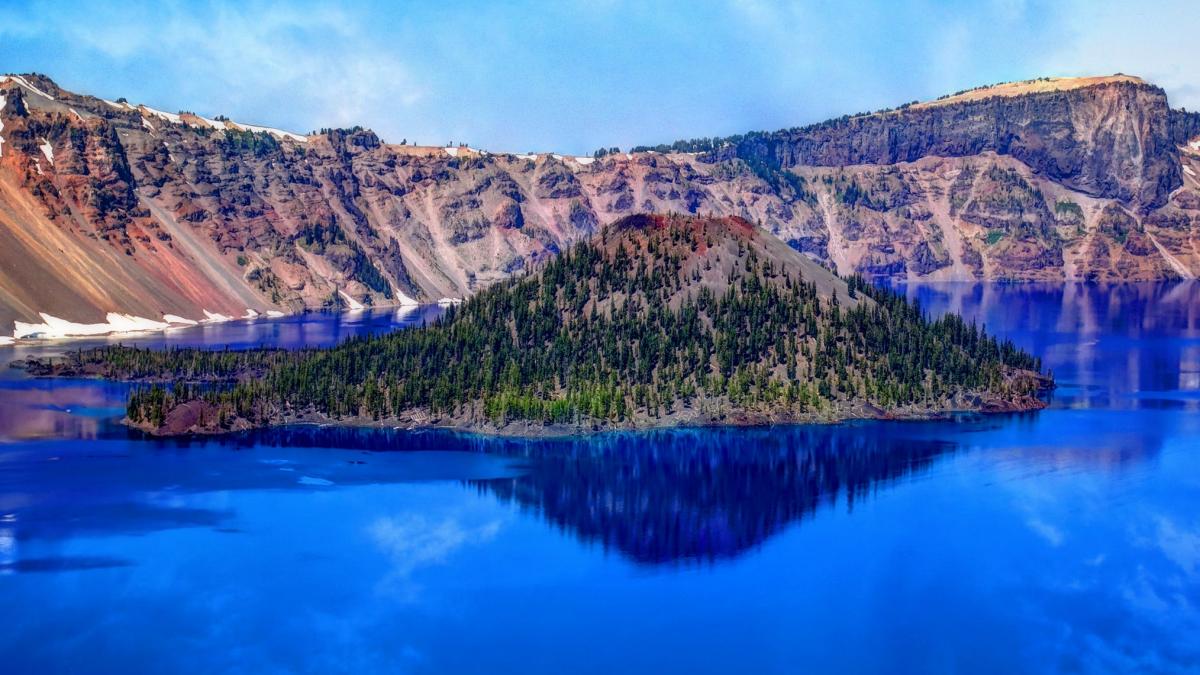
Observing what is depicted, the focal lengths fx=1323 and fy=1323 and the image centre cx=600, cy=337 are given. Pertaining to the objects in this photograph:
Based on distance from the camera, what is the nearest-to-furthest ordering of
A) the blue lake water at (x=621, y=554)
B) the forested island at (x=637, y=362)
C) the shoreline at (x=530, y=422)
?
the blue lake water at (x=621, y=554) → the shoreline at (x=530, y=422) → the forested island at (x=637, y=362)

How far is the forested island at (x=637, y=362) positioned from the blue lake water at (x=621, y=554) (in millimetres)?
5350

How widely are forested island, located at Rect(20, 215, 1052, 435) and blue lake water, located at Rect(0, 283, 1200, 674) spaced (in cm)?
535

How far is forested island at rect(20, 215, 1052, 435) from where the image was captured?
13562 cm

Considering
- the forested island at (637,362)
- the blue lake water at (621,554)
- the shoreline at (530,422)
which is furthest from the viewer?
the forested island at (637,362)

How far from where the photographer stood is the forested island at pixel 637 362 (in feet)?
445

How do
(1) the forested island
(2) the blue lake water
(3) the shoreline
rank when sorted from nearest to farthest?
(2) the blue lake water < (3) the shoreline < (1) the forested island

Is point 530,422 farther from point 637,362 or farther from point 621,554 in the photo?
point 621,554

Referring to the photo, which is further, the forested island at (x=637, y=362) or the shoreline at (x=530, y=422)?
the forested island at (x=637, y=362)

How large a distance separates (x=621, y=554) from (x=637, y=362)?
57.4 meters

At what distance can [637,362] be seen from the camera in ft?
477

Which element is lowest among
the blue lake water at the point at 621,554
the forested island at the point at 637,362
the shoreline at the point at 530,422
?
the blue lake water at the point at 621,554

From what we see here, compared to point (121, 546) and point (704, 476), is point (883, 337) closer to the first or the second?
point (704, 476)

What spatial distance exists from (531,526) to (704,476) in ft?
71.4

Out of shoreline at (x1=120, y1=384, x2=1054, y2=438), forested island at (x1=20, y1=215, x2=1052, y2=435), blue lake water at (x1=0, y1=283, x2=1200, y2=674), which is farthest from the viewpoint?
forested island at (x1=20, y1=215, x2=1052, y2=435)
